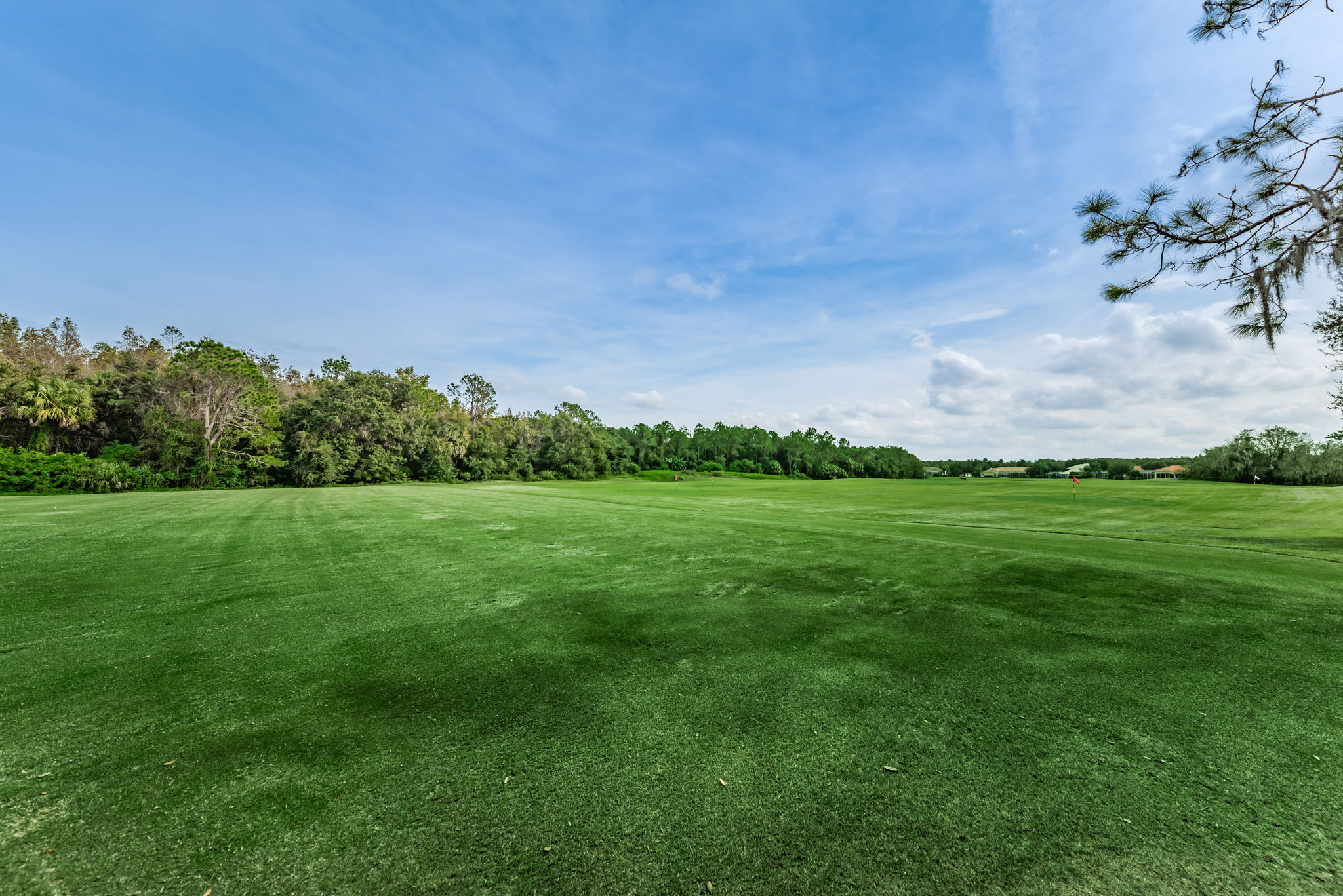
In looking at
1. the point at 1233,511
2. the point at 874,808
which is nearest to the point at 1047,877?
the point at 874,808

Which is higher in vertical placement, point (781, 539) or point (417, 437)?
point (417, 437)

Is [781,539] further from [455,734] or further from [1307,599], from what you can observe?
[455,734]

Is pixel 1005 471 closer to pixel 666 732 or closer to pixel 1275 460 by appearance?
pixel 1275 460

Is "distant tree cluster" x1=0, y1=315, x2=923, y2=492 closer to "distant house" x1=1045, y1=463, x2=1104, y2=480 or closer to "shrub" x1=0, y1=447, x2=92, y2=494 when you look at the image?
"shrub" x1=0, y1=447, x2=92, y2=494

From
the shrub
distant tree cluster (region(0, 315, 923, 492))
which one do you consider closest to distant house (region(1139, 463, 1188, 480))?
distant tree cluster (region(0, 315, 923, 492))

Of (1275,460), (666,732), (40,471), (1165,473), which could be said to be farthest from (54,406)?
(1165,473)

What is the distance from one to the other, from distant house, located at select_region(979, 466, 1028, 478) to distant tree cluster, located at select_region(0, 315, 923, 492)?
263 ft

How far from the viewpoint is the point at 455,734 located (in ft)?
9.62

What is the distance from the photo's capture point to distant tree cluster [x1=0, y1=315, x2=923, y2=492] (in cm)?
3000

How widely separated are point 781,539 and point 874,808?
8.16 m

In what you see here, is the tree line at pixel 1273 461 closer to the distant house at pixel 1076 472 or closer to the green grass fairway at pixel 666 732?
the distant house at pixel 1076 472

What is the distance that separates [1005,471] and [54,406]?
129 metres

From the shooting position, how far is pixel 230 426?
117 ft

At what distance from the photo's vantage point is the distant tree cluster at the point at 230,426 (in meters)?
30.0
